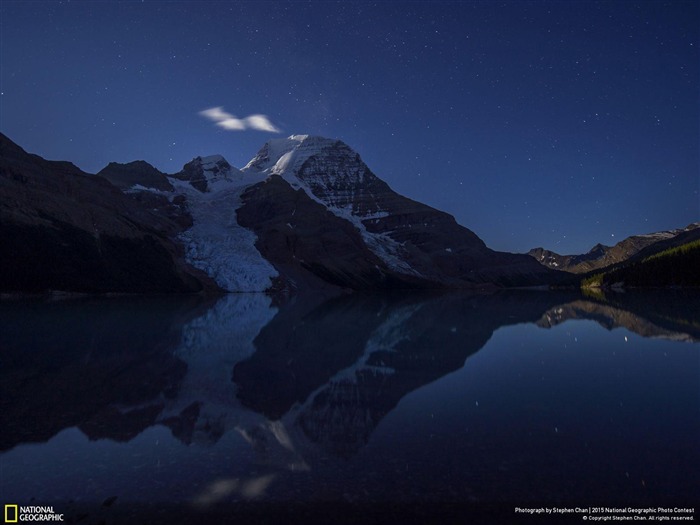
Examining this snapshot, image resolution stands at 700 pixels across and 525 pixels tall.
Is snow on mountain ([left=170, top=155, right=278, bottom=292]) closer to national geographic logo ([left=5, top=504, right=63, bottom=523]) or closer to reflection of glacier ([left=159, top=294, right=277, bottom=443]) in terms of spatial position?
reflection of glacier ([left=159, top=294, right=277, bottom=443])

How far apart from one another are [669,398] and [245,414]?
13523 millimetres

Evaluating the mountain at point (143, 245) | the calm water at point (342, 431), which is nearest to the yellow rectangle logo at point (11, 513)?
the calm water at point (342, 431)

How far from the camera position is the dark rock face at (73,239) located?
3447 inches

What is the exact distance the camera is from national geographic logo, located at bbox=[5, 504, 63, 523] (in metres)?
7.53

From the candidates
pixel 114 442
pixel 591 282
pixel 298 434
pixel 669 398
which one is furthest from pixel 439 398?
pixel 591 282

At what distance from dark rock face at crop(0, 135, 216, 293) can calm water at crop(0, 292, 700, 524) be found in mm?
78079

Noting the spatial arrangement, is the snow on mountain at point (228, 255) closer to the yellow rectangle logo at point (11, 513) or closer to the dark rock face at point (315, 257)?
the dark rock face at point (315, 257)

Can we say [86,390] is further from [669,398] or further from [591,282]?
[591,282]

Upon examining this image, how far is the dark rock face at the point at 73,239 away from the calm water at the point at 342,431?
78079mm

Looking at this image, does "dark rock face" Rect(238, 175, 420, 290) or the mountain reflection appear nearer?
the mountain reflection

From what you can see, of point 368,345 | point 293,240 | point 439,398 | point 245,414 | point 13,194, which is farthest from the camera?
point 293,240

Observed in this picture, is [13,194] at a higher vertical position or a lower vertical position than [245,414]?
higher

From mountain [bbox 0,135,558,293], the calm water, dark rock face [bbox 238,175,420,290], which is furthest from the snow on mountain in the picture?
the calm water

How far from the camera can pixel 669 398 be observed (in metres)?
14.3
